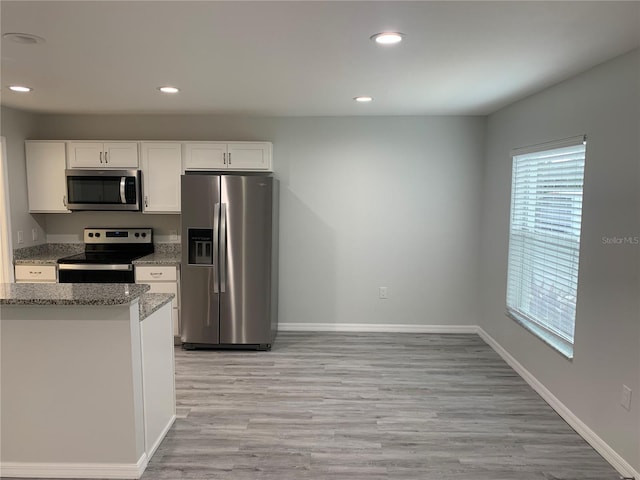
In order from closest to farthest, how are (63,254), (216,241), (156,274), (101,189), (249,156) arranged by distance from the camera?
(216,241) < (156,274) < (101,189) < (249,156) < (63,254)

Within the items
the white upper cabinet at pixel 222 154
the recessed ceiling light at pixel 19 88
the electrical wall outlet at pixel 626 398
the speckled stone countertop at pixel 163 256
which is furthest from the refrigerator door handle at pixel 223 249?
the electrical wall outlet at pixel 626 398

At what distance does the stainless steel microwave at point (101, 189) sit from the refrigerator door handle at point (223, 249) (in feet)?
3.27

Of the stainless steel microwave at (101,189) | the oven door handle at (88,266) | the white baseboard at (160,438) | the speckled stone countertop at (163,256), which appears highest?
the stainless steel microwave at (101,189)

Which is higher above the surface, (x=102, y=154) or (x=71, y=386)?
(x=102, y=154)

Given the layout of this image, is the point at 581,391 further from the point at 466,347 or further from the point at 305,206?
the point at 305,206

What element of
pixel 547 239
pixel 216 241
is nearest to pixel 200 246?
pixel 216 241

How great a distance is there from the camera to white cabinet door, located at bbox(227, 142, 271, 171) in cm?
448

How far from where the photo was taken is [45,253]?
4703 mm

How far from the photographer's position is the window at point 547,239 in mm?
2998

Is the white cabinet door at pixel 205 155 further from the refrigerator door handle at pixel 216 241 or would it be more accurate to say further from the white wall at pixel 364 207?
the refrigerator door handle at pixel 216 241

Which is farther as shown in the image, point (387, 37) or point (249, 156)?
point (249, 156)

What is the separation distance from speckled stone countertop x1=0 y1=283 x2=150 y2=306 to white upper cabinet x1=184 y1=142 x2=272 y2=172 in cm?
221

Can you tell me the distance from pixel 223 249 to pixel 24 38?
2.30 meters

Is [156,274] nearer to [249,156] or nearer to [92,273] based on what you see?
[92,273]
